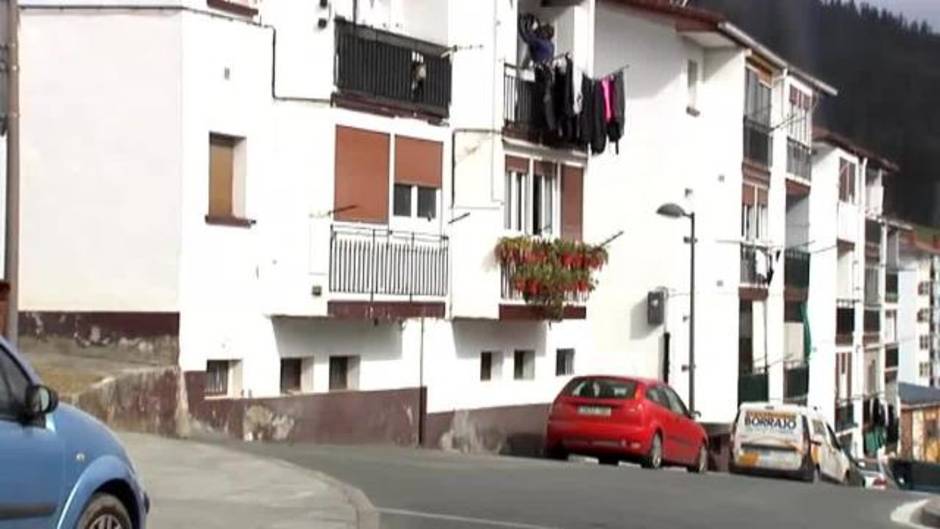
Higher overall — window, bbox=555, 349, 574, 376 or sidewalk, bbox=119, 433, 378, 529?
window, bbox=555, 349, 574, 376

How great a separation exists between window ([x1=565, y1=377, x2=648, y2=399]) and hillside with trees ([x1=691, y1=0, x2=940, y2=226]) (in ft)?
36.5

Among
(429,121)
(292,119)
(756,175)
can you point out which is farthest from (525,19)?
(756,175)

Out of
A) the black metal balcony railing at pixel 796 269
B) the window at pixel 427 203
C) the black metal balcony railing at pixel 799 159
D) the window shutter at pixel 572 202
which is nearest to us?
the window at pixel 427 203

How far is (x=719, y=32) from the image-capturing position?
41938mm

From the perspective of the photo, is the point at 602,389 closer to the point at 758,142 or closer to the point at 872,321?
the point at 758,142

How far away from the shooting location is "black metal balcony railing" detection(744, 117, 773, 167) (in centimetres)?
4678

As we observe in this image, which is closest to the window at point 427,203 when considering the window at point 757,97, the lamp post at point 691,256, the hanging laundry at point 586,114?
the hanging laundry at point 586,114

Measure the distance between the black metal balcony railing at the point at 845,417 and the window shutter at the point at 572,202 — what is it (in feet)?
102

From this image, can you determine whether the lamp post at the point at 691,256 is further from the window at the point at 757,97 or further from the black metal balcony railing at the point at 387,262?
the black metal balcony railing at the point at 387,262

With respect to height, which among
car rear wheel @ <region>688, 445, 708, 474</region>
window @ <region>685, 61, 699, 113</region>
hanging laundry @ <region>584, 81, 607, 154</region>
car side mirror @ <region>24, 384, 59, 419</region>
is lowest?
car rear wheel @ <region>688, 445, 708, 474</region>

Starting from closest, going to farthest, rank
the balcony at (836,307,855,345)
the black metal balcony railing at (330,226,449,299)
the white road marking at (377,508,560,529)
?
the white road marking at (377,508,560,529)
the black metal balcony railing at (330,226,449,299)
the balcony at (836,307,855,345)

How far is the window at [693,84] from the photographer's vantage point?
143 ft

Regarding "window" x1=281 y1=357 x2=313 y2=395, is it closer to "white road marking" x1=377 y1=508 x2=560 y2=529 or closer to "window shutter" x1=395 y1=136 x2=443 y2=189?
"window shutter" x1=395 y1=136 x2=443 y2=189

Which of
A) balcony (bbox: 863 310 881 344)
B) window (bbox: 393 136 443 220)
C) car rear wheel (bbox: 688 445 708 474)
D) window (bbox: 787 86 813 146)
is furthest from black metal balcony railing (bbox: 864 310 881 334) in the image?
window (bbox: 393 136 443 220)
